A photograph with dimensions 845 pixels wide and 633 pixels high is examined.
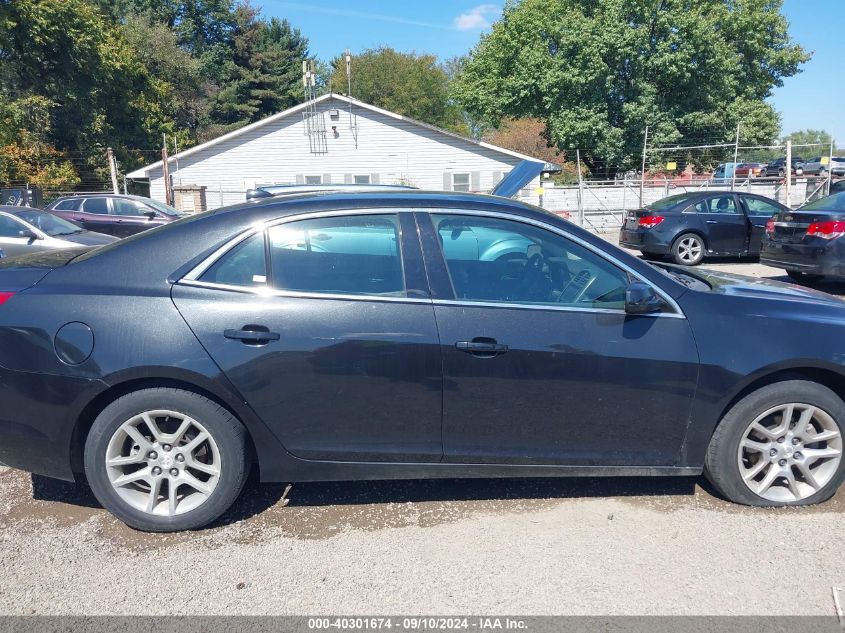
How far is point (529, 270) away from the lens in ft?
11.3

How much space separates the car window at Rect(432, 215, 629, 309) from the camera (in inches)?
129

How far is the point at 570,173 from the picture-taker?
1555 inches

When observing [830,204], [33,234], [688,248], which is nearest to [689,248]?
[688,248]

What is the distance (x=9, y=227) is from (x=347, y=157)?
813 inches

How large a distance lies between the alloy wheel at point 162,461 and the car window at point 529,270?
56.9 inches

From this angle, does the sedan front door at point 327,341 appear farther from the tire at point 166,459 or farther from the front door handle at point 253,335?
the tire at point 166,459

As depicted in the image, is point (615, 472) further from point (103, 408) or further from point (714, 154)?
point (714, 154)

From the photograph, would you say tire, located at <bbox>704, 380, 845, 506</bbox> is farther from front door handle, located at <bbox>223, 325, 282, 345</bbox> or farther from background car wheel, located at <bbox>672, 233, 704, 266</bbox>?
background car wheel, located at <bbox>672, 233, 704, 266</bbox>

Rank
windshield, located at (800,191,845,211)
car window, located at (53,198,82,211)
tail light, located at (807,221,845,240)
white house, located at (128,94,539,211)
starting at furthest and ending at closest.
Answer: white house, located at (128,94,539,211)
car window, located at (53,198,82,211)
windshield, located at (800,191,845,211)
tail light, located at (807,221,845,240)

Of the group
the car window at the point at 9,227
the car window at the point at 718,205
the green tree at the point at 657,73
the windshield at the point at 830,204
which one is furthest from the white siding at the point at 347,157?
the windshield at the point at 830,204

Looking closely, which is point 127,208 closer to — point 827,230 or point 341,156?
point 341,156

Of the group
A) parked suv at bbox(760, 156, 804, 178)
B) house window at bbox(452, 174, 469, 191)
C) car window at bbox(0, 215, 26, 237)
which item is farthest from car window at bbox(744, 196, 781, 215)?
parked suv at bbox(760, 156, 804, 178)

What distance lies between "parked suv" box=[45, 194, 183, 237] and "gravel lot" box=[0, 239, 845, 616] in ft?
45.8

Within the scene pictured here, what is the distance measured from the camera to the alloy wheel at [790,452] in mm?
3363
